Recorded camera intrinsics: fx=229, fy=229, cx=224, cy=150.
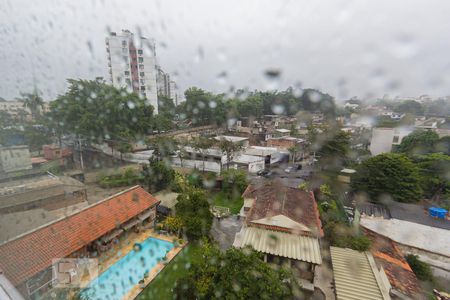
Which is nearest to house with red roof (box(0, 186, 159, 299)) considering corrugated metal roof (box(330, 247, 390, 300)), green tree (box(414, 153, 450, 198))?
corrugated metal roof (box(330, 247, 390, 300))

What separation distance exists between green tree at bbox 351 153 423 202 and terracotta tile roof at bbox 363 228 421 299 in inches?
104

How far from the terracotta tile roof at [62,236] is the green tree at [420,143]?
9.78 metres

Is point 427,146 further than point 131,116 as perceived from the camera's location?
No

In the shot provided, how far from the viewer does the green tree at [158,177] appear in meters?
7.11

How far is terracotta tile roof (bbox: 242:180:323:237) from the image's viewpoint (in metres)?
3.99

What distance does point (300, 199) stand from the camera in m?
5.07

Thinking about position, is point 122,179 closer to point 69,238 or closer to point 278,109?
point 69,238

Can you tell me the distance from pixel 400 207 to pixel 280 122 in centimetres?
1358

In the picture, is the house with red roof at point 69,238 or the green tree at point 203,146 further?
the green tree at point 203,146

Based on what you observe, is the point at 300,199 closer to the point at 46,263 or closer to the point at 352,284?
the point at 352,284

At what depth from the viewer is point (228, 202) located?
22.7 feet

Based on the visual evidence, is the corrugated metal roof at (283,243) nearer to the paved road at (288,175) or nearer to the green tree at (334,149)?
the paved road at (288,175)

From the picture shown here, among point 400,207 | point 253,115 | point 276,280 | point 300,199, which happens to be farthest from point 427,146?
point 253,115

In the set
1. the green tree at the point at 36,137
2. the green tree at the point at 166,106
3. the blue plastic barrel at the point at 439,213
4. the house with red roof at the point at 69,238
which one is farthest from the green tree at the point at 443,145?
the green tree at the point at 36,137
